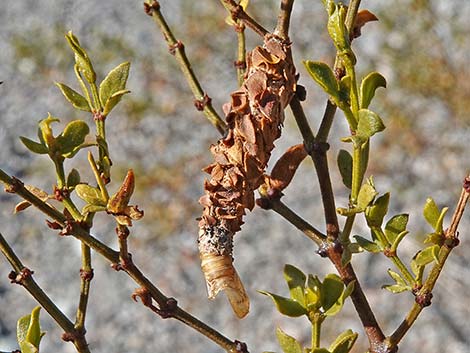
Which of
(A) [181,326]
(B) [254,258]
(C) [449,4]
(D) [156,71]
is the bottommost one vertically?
(A) [181,326]

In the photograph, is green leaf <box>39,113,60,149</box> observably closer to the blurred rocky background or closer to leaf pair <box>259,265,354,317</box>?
leaf pair <box>259,265,354,317</box>

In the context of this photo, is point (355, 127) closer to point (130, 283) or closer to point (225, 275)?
point (225, 275)

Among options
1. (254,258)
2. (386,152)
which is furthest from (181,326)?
(386,152)

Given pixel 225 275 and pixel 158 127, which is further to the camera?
pixel 158 127

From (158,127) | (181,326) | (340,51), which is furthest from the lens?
(158,127)

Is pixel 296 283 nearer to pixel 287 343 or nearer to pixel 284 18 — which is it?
pixel 287 343

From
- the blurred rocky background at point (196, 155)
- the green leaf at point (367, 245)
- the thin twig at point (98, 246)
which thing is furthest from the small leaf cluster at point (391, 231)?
the blurred rocky background at point (196, 155)
